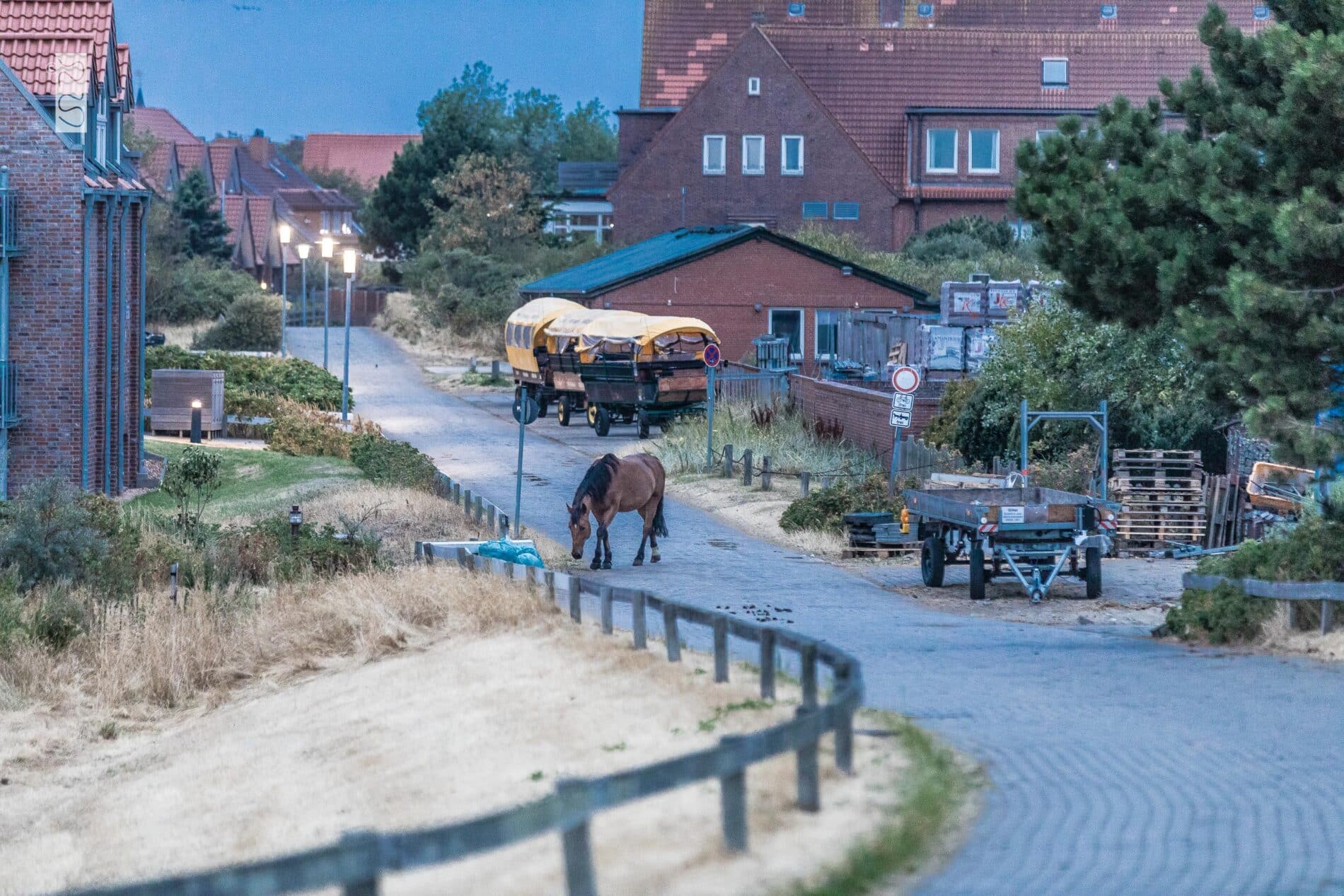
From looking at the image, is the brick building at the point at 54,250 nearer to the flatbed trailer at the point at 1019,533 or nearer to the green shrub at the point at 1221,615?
the flatbed trailer at the point at 1019,533

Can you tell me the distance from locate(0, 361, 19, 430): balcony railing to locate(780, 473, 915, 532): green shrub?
Result: 12.8 m

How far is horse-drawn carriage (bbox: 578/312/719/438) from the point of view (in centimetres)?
4044

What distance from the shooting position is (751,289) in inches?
1981

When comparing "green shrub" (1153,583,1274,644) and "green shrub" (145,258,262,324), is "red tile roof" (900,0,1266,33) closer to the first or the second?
"green shrub" (145,258,262,324)

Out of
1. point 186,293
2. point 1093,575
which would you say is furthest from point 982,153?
point 1093,575

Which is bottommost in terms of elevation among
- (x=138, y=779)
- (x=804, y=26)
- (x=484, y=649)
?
(x=138, y=779)

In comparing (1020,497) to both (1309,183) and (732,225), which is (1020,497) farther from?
(732,225)

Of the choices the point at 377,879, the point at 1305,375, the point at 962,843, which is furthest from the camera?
the point at 1305,375

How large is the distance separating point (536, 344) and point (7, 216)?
63.5 ft

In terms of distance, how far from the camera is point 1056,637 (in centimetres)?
1794

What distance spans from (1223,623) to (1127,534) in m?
9.08

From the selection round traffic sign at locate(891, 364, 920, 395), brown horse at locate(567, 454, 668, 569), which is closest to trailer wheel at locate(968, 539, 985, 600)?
brown horse at locate(567, 454, 668, 569)

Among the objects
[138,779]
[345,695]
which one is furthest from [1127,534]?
[138,779]

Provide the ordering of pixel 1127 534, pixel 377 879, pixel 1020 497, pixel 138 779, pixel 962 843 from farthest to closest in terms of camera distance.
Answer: pixel 1127 534 → pixel 1020 497 → pixel 138 779 → pixel 962 843 → pixel 377 879
